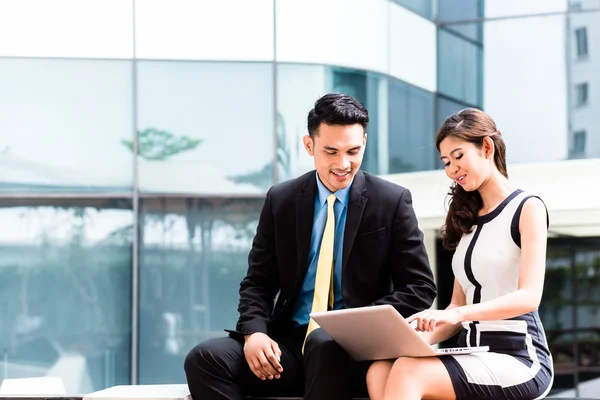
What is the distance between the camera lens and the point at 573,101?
10.9 m

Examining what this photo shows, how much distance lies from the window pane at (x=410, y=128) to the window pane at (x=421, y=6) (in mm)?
1004

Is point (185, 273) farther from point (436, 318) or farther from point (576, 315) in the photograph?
point (436, 318)

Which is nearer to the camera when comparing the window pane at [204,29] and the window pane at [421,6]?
the window pane at [204,29]

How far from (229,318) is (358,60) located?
3209 millimetres

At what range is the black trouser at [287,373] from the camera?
2.79m

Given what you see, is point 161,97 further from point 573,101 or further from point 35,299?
point 573,101

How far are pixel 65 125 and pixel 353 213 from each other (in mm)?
6684

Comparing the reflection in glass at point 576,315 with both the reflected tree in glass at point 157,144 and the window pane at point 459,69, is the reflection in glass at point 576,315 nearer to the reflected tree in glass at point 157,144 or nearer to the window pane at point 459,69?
the window pane at point 459,69

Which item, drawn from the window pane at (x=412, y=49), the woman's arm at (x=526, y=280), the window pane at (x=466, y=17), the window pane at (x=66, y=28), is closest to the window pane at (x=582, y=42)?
the window pane at (x=466, y=17)

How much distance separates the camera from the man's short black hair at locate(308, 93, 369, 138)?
3.05m

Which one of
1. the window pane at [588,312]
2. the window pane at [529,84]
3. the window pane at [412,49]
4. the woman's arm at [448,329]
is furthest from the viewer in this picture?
the window pane at [588,312]

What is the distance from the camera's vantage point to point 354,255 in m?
3.12

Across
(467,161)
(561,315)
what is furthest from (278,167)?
(467,161)

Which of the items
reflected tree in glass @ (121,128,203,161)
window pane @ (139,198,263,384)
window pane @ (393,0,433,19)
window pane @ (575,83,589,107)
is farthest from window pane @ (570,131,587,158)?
reflected tree in glass @ (121,128,203,161)
